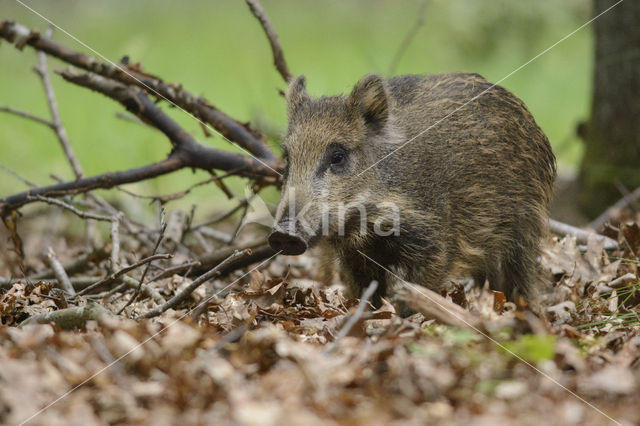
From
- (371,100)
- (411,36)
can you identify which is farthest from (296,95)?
(411,36)

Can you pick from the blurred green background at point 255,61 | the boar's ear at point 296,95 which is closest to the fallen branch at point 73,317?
the boar's ear at point 296,95

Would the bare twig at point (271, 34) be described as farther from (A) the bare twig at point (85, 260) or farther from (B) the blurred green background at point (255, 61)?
(A) the bare twig at point (85, 260)

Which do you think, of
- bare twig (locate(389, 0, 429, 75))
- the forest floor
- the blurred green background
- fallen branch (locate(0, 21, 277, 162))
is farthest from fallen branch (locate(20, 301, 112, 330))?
bare twig (locate(389, 0, 429, 75))

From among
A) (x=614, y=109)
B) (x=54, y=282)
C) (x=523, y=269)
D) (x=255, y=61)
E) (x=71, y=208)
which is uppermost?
(x=255, y=61)

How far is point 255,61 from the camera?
517 inches

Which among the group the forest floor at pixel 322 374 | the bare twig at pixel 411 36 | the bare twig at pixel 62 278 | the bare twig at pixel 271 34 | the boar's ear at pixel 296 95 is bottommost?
the bare twig at pixel 62 278

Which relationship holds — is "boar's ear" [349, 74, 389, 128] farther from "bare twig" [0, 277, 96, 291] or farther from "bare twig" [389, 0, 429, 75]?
"bare twig" [0, 277, 96, 291]

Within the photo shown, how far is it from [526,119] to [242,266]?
2272 millimetres

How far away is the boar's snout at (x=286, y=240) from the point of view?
3.52 meters

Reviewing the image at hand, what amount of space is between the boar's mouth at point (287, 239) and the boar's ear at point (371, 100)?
1103 mm

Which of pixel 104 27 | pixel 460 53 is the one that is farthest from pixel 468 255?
pixel 104 27

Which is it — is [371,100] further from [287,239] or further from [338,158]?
[287,239]

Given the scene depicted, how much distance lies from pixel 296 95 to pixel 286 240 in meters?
1.36

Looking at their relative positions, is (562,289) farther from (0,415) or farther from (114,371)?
(0,415)
